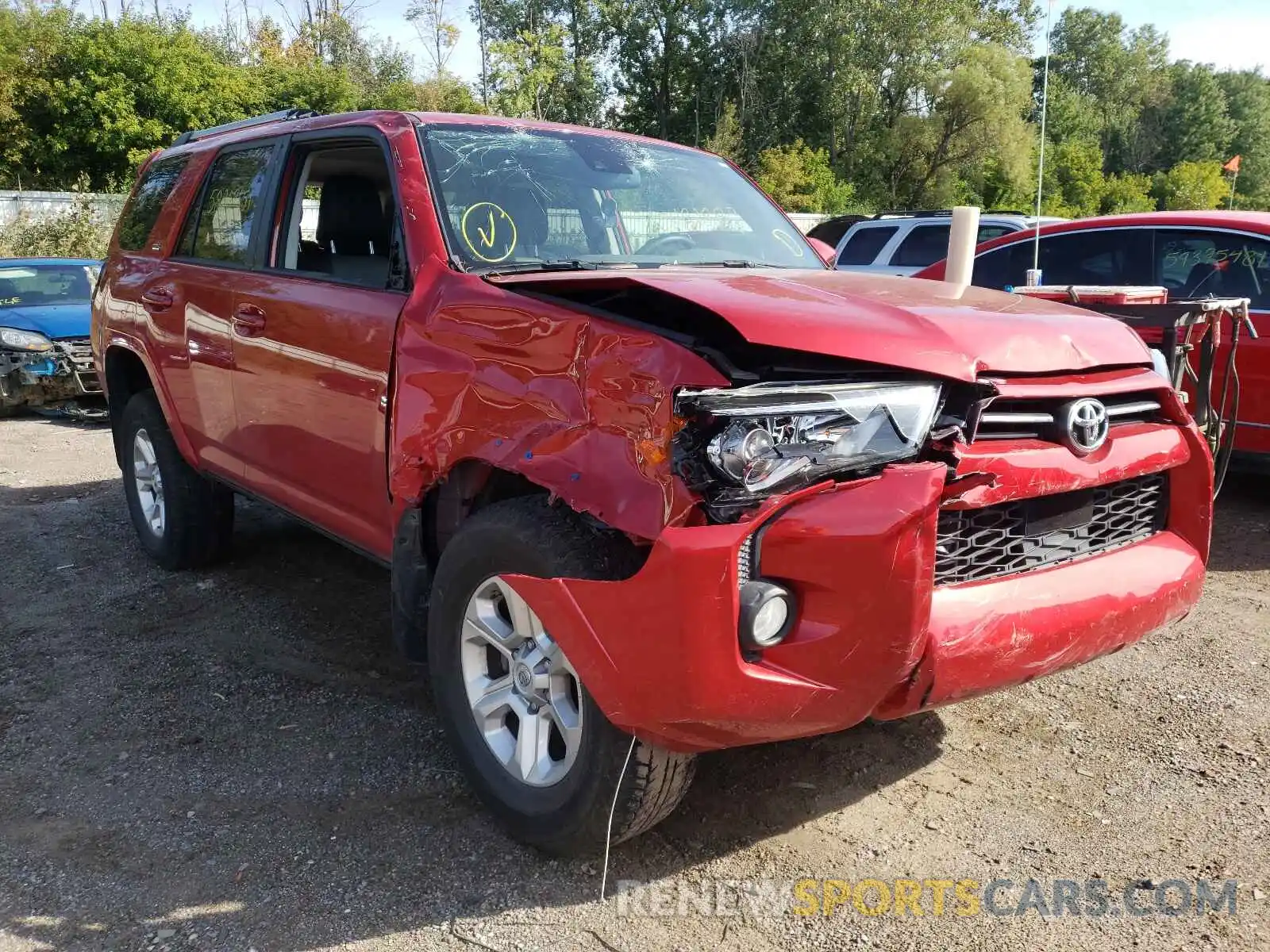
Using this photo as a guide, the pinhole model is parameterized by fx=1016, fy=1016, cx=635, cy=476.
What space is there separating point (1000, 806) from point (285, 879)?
6.55 feet

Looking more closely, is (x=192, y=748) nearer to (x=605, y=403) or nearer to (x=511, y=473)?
(x=511, y=473)

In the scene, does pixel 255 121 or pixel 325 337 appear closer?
pixel 325 337

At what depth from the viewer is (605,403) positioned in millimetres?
2307

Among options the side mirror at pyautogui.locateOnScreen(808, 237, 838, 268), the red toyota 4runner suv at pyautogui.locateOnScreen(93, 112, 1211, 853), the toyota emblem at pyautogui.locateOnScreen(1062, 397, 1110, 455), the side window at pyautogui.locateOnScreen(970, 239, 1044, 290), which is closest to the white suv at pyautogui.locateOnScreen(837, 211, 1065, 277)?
the side window at pyautogui.locateOnScreen(970, 239, 1044, 290)

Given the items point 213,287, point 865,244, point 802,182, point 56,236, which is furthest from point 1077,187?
point 213,287

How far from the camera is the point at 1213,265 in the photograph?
19.2 feet

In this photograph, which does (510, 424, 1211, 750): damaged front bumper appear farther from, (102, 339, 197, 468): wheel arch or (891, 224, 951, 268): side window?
(891, 224, 951, 268): side window

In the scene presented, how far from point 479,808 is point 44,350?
28.3 ft

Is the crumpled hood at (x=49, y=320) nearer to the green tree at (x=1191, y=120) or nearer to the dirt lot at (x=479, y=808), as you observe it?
the dirt lot at (x=479, y=808)

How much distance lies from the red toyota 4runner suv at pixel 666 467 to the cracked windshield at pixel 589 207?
1 centimetres

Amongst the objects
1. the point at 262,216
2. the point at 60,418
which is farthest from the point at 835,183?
the point at 262,216

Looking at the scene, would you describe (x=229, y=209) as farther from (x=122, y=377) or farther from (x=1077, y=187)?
(x=1077, y=187)

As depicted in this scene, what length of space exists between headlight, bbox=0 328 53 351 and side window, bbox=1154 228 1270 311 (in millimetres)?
9405

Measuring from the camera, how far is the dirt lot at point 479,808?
96.7 inches
